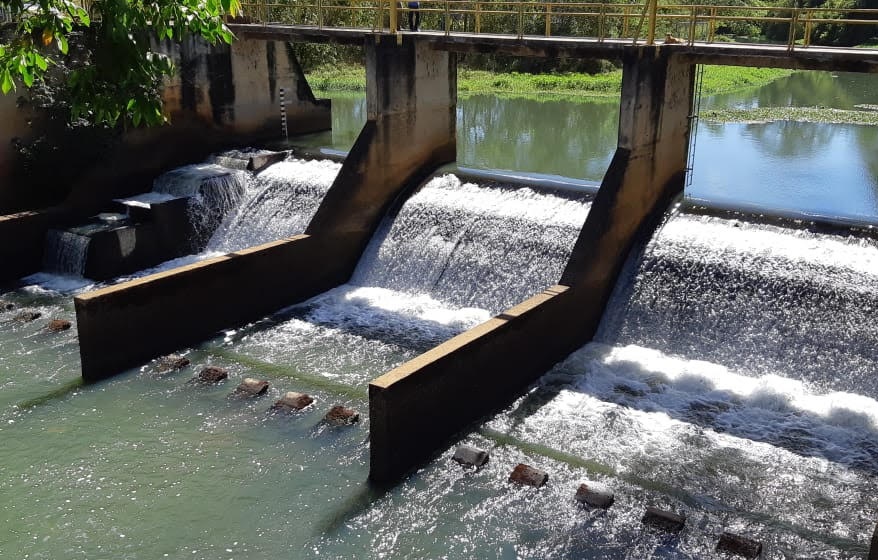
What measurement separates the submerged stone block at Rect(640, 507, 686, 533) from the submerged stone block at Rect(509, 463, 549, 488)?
3.05ft

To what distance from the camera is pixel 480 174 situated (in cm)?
1334

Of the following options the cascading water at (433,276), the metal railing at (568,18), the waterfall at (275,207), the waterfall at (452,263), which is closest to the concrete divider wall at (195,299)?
the cascading water at (433,276)

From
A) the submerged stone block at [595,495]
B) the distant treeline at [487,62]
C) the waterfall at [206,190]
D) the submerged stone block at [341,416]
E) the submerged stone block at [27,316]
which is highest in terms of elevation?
the distant treeline at [487,62]

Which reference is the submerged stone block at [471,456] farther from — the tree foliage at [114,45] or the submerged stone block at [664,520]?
the tree foliage at [114,45]

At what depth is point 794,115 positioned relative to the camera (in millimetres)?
22344

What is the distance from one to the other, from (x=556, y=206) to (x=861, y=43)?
3154cm

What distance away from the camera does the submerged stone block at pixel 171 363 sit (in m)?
9.59

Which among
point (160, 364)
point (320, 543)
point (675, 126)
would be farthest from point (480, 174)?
point (320, 543)

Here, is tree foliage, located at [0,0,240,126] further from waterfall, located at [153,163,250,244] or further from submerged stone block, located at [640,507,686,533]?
waterfall, located at [153,163,250,244]

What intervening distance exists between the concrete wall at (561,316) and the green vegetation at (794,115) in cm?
1123

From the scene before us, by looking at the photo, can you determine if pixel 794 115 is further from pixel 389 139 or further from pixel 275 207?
pixel 275 207

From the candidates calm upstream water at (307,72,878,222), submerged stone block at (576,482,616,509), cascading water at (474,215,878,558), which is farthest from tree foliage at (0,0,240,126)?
calm upstream water at (307,72,878,222)

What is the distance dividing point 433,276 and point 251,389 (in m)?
3.70

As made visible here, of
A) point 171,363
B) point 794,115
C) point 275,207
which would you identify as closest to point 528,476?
point 171,363
